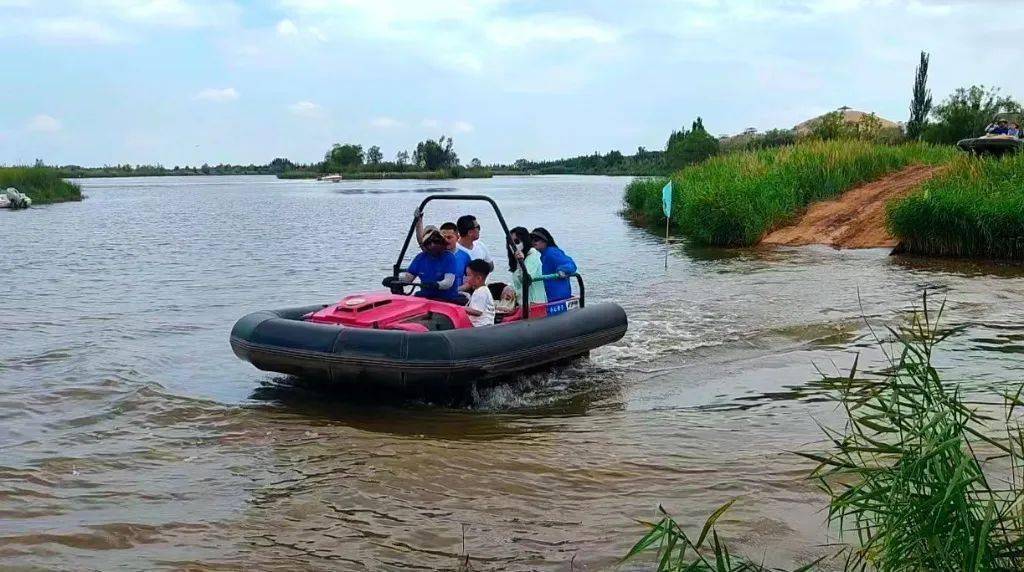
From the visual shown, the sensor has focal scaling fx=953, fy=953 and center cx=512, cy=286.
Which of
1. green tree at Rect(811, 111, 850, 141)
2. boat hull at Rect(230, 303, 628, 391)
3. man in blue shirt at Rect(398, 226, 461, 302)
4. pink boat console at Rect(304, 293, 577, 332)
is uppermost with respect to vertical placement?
green tree at Rect(811, 111, 850, 141)

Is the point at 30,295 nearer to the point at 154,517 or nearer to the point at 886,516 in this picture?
the point at 154,517

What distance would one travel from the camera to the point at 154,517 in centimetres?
519

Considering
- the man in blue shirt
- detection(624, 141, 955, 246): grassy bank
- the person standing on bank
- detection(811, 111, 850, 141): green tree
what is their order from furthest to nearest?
1. detection(811, 111, 850, 141): green tree
2. detection(624, 141, 955, 246): grassy bank
3. the person standing on bank
4. the man in blue shirt

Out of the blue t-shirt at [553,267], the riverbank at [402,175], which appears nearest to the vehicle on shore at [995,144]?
the blue t-shirt at [553,267]

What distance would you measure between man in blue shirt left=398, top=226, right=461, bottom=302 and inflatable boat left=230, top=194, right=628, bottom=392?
0.58 ft

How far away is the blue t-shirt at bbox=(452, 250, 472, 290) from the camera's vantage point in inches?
331

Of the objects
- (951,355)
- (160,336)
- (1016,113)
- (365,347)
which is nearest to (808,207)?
(951,355)

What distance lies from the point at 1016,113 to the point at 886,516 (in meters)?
48.3

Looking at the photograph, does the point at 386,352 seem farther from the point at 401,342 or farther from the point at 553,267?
the point at 553,267

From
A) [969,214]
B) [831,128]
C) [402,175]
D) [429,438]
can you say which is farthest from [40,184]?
[402,175]

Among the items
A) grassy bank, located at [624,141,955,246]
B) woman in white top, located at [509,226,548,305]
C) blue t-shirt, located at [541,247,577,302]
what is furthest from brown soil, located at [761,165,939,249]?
woman in white top, located at [509,226,548,305]

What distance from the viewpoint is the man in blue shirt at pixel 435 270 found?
329 inches

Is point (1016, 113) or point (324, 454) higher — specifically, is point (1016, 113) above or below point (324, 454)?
above

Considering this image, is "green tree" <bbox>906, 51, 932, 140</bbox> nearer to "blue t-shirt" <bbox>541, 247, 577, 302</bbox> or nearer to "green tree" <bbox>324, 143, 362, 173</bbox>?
"blue t-shirt" <bbox>541, 247, 577, 302</bbox>
